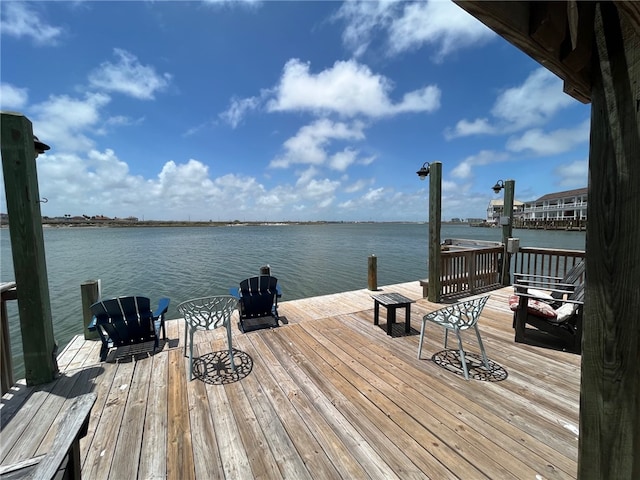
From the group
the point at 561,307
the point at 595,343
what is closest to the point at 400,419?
the point at 595,343

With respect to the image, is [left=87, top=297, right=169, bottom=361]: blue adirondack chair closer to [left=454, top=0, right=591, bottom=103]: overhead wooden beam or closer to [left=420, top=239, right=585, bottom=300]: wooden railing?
→ [left=454, top=0, right=591, bottom=103]: overhead wooden beam

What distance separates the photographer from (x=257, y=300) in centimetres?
404

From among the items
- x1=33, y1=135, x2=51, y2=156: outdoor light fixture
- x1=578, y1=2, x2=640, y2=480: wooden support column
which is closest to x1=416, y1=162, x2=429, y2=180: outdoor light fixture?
x1=578, y1=2, x2=640, y2=480: wooden support column

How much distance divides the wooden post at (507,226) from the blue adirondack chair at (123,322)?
6.60 metres

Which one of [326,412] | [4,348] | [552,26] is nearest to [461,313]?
[326,412]

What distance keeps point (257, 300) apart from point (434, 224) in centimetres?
338

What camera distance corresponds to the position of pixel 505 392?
2369 millimetres

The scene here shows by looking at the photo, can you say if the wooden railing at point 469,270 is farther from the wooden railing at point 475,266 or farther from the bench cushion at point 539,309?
the bench cushion at point 539,309

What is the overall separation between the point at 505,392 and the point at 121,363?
3.91m

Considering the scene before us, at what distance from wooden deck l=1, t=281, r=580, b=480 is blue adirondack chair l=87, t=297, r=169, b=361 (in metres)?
0.20

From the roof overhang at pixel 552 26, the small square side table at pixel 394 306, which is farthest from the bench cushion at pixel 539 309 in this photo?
the roof overhang at pixel 552 26

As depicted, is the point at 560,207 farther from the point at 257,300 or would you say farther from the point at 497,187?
the point at 257,300

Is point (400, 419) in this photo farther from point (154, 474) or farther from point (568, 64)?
point (568, 64)

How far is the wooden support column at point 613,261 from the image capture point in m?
0.93
